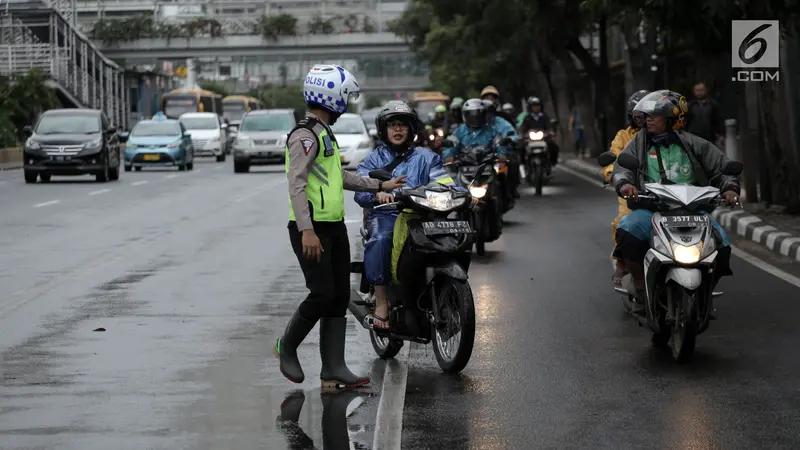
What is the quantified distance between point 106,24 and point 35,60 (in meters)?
35.1

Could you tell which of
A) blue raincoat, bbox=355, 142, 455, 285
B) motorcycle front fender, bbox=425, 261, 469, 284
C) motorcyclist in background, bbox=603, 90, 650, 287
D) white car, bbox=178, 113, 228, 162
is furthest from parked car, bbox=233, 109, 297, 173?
motorcycle front fender, bbox=425, 261, 469, 284

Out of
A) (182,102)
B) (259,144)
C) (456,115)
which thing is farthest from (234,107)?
(456,115)

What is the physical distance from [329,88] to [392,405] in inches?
65.0

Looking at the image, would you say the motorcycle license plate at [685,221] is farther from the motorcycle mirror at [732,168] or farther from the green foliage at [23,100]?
the green foliage at [23,100]

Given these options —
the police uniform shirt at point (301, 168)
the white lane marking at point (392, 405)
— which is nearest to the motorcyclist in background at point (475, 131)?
the white lane marking at point (392, 405)

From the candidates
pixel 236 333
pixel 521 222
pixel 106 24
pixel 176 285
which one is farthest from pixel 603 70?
pixel 106 24

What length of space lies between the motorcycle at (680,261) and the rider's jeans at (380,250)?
1.40 metres

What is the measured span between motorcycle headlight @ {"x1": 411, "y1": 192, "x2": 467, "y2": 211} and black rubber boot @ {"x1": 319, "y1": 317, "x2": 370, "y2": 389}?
2.49 ft

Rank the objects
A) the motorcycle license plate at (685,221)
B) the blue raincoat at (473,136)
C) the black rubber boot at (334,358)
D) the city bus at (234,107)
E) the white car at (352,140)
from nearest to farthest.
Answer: the black rubber boot at (334,358) < the motorcycle license plate at (685,221) < the blue raincoat at (473,136) < the white car at (352,140) < the city bus at (234,107)

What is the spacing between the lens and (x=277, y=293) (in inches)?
541

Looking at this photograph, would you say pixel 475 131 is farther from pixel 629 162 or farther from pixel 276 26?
pixel 276 26

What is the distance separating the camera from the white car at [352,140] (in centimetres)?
4138

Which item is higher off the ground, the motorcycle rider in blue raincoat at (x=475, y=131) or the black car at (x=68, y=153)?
the motorcycle rider in blue raincoat at (x=475, y=131)

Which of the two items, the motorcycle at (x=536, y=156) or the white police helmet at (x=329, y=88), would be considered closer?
the white police helmet at (x=329, y=88)
